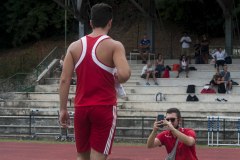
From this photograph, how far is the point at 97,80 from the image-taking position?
19.4 feet

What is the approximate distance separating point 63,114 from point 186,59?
2626 centimetres

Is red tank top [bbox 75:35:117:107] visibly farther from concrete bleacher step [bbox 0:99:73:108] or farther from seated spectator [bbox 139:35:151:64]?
seated spectator [bbox 139:35:151:64]

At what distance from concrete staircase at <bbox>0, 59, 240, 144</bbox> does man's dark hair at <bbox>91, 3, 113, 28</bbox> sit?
56.3ft

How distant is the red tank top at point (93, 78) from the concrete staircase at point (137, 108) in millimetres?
17144

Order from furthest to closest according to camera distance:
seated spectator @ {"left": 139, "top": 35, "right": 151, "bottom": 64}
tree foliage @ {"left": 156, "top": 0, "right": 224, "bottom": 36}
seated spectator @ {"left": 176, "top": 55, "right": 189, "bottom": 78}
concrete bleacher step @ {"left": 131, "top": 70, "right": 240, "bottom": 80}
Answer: tree foliage @ {"left": 156, "top": 0, "right": 224, "bottom": 36} < seated spectator @ {"left": 139, "top": 35, "right": 151, "bottom": 64} < seated spectator @ {"left": 176, "top": 55, "right": 189, "bottom": 78} < concrete bleacher step @ {"left": 131, "top": 70, "right": 240, "bottom": 80}

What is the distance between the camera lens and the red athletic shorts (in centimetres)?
Result: 593

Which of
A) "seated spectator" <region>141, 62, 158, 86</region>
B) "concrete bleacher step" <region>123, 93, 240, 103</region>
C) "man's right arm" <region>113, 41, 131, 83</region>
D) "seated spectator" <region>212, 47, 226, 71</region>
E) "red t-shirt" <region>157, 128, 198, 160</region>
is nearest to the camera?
"man's right arm" <region>113, 41, 131, 83</region>

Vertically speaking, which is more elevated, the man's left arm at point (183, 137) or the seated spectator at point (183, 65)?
the seated spectator at point (183, 65)

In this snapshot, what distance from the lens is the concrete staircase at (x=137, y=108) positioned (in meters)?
24.1

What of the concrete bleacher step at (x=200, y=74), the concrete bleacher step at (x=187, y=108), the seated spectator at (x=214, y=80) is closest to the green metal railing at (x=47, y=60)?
the concrete bleacher step at (x=200, y=74)

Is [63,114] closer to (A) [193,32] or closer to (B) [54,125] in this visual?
(B) [54,125]

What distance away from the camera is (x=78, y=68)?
5.99 metres

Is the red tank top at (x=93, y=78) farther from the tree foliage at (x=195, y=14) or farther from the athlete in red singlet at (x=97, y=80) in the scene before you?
the tree foliage at (x=195, y=14)

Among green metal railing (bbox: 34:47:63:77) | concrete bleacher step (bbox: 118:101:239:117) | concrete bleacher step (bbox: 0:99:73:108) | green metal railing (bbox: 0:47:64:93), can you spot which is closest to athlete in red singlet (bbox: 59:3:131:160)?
concrete bleacher step (bbox: 118:101:239:117)
